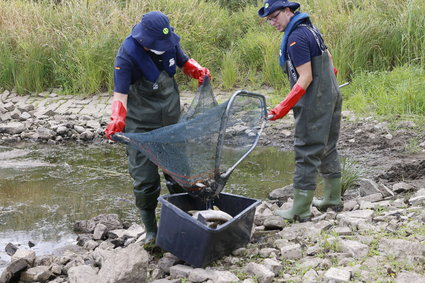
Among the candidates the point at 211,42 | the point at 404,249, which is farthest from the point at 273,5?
the point at 211,42

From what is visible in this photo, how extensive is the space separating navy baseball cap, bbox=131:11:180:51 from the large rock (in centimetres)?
148

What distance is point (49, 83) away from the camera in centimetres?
1150

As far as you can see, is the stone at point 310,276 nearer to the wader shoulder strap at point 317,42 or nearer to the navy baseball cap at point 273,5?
the wader shoulder strap at point 317,42

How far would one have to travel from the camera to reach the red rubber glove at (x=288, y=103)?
452cm

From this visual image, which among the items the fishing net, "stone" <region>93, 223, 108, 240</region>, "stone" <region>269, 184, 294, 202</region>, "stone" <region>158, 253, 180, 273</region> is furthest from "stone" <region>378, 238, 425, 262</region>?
"stone" <region>93, 223, 108, 240</region>

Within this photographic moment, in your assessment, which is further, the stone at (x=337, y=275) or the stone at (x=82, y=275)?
the stone at (x=82, y=275)

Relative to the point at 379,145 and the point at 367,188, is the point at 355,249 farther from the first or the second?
the point at 379,145

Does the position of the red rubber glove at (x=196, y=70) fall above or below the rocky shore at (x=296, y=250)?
above

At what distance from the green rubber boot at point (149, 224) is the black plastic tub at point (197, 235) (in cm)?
45

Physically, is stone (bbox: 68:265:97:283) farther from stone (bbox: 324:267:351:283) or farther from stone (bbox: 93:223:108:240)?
stone (bbox: 324:267:351:283)

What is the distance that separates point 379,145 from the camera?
785 cm

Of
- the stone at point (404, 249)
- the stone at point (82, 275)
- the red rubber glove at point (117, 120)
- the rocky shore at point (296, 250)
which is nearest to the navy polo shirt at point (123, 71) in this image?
the red rubber glove at point (117, 120)

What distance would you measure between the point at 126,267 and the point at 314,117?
1.97 metres

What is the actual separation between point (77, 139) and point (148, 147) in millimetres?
5472
